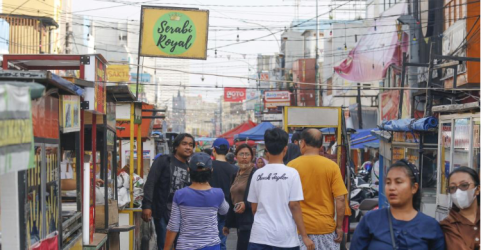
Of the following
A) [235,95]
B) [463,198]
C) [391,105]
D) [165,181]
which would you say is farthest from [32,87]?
[235,95]

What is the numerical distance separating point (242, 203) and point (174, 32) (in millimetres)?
7972

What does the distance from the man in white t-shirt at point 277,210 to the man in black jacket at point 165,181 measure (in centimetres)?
270

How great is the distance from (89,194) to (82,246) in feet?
2.11

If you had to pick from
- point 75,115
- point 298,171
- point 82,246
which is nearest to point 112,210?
point 82,246

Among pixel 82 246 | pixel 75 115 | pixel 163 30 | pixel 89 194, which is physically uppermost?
pixel 163 30

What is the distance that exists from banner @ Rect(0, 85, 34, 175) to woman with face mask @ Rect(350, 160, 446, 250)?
2.13 metres

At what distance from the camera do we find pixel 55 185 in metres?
6.75

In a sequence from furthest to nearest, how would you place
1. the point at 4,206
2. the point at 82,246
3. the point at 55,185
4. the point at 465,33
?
1. the point at 465,33
2. the point at 82,246
3. the point at 55,185
4. the point at 4,206

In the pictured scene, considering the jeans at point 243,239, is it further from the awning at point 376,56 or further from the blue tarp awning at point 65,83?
the awning at point 376,56

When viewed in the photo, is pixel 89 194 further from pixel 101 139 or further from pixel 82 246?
pixel 101 139

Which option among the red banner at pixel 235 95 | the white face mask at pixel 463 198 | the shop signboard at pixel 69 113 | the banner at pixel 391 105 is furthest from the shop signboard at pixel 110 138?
the red banner at pixel 235 95

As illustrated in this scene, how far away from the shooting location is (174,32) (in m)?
15.2

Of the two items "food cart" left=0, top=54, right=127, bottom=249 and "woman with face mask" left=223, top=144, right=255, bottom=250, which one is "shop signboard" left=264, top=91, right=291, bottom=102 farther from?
"woman with face mask" left=223, top=144, right=255, bottom=250

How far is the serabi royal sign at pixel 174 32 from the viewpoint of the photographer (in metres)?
15.2
